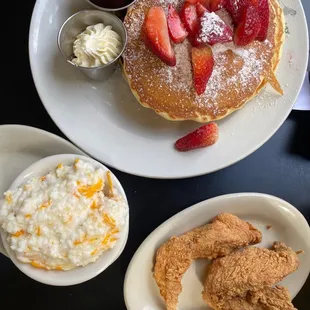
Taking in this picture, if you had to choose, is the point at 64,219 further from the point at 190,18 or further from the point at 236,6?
the point at 236,6

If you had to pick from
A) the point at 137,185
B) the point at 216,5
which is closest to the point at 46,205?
the point at 137,185

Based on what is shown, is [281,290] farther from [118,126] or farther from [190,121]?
[118,126]

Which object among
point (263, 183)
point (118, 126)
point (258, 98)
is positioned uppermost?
point (258, 98)

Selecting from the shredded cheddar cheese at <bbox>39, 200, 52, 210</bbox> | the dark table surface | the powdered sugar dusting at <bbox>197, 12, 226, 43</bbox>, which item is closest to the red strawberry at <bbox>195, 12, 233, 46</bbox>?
the powdered sugar dusting at <bbox>197, 12, 226, 43</bbox>

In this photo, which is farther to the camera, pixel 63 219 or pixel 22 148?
pixel 22 148

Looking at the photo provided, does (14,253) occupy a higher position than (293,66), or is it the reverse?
(293,66)

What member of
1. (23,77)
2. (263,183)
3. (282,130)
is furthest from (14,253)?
(282,130)
